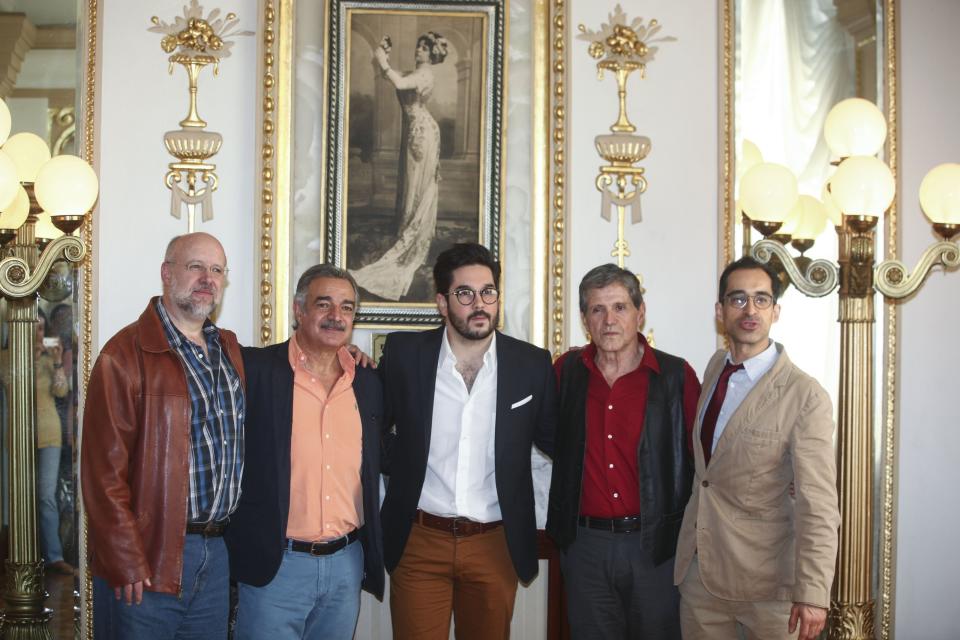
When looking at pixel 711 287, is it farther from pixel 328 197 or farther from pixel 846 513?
pixel 328 197

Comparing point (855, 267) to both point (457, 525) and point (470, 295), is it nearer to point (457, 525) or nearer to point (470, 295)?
point (470, 295)

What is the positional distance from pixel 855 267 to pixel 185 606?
Answer: 286cm

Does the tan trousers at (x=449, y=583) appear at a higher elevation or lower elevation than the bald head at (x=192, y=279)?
lower

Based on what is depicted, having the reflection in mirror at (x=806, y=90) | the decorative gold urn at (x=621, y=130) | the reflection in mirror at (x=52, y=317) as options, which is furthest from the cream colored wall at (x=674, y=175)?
the reflection in mirror at (x=52, y=317)

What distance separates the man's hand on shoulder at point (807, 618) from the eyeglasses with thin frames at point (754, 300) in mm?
992

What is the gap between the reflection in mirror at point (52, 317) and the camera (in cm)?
452

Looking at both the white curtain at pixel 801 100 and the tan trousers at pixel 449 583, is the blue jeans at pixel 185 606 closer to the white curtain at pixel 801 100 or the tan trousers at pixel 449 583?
the tan trousers at pixel 449 583

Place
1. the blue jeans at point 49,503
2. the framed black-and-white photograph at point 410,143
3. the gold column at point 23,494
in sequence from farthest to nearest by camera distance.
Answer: the framed black-and-white photograph at point 410,143, the blue jeans at point 49,503, the gold column at point 23,494

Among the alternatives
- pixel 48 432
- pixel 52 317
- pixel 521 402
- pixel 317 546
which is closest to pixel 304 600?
pixel 317 546

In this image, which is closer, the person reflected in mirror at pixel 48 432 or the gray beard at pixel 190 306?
the gray beard at pixel 190 306

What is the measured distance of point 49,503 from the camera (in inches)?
178

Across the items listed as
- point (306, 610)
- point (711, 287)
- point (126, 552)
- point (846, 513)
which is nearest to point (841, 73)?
point (711, 287)

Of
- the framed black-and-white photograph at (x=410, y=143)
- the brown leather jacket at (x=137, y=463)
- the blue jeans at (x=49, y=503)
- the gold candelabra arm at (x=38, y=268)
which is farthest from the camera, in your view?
the framed black-and-white photograph at (x=410, y=143)

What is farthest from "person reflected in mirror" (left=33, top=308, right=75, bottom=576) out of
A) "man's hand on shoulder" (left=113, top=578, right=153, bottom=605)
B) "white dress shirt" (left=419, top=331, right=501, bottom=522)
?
"white dress shirt" (left=419, top=331, right=501, bottom=522)
